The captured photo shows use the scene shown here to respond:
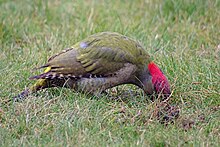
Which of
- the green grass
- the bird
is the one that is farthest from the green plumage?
the green grass

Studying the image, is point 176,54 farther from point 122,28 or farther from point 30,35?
point 30,35

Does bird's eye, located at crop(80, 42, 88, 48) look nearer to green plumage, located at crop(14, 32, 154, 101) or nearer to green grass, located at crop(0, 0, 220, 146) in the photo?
green plumage, located at crop(14, 32, 154, 101)

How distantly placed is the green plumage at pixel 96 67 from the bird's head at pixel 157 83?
0.08 m

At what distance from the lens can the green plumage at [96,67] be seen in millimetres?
6051

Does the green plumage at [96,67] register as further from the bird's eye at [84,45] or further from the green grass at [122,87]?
the green grass at [122,87]

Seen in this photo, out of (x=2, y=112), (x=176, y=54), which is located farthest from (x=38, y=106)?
(x=176, y=54)

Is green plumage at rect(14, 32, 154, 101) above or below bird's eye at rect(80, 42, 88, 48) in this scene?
below

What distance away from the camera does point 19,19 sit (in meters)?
8.38

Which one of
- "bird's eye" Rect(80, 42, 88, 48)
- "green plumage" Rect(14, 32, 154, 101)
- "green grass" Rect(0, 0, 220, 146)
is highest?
"bird's eye" Rect(80, 42, 88, 48)

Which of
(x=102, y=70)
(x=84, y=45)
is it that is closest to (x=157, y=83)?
(x=102, y=70)

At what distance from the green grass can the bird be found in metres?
0.12

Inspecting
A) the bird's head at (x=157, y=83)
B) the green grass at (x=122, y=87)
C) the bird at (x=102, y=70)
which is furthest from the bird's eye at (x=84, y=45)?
the bird's head at (x=157, y=83)

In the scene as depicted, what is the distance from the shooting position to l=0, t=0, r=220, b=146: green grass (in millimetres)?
A: 5090

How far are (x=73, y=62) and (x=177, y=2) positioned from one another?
2.96 m
